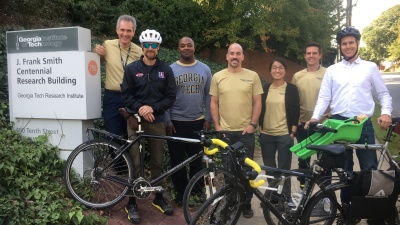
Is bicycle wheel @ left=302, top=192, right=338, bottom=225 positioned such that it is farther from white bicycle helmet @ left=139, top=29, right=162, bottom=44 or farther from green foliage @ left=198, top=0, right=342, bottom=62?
green foliage @ left=198, top=0, right=342, bottom=62

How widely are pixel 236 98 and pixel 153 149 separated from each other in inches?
42.7

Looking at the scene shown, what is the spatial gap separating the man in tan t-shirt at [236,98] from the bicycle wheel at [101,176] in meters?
1.17

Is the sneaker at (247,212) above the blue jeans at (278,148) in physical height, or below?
below

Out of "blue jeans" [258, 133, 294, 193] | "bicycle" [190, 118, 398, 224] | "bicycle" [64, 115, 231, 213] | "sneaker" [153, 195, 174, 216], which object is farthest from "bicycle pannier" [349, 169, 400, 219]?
Result: "sneaker" [153, 195, 174, 216]

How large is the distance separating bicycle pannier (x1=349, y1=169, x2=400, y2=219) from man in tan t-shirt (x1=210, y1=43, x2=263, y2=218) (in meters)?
1.24

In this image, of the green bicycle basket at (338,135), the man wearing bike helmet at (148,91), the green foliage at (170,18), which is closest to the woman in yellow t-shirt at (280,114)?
the green bicycle basket at (338,135)

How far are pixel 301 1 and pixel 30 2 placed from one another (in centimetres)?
1140

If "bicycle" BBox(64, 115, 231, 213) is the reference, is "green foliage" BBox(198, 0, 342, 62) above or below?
above

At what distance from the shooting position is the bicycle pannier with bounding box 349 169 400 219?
3.24m

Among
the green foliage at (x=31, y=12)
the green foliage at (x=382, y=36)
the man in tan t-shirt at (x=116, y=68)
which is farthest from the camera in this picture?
the green foliage at (x=382, y=36)

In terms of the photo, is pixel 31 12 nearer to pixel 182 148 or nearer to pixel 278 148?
pixel 182 148

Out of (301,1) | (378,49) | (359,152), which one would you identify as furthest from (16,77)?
(378,49)

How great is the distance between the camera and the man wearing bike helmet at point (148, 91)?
12.5 feet

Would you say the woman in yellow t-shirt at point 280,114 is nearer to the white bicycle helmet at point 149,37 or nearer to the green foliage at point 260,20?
the white bicycle helmet at point 149,37
